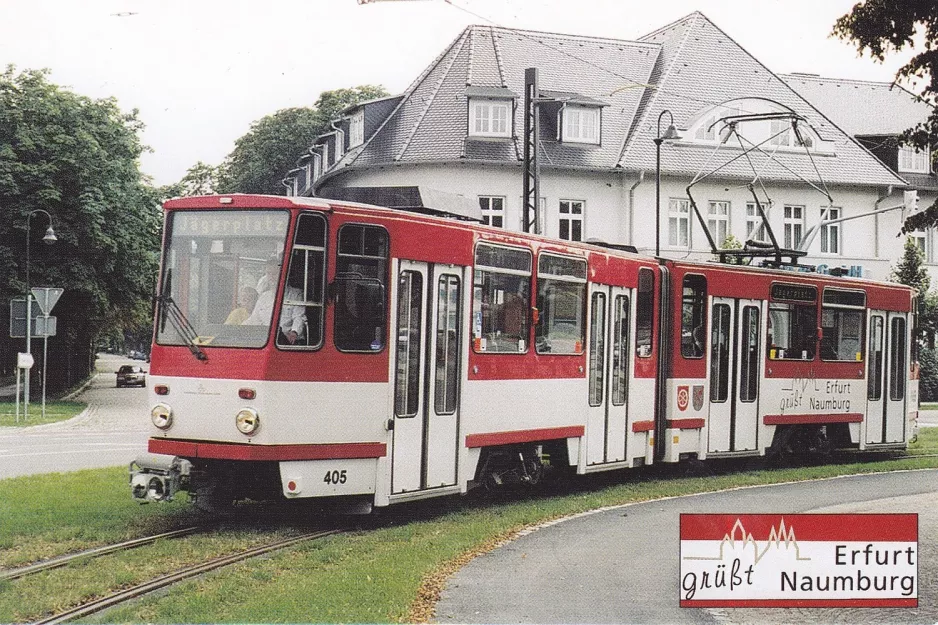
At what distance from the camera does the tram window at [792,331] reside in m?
18.9

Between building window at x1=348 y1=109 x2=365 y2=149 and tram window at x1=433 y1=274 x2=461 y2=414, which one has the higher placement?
building window at x1=348 y1=109 x2=365 y2=149

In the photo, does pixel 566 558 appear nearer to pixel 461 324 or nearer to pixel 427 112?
pixel 461 324

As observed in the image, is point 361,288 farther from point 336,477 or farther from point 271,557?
point 271,557

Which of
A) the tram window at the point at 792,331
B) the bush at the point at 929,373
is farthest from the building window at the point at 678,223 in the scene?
the tram window at the point at 792,331

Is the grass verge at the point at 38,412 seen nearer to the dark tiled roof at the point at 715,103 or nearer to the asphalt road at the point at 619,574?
the asphalt road at the point at 619,574

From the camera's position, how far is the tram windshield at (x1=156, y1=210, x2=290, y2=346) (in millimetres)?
11289

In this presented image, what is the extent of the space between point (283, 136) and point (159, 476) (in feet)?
124

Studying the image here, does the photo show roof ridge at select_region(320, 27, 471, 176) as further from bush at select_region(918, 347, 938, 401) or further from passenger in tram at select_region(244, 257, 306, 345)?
passenger in tram at select_region(244, 257, 306, 345)

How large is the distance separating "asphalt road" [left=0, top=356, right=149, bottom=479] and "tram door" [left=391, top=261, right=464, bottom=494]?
6.72 meters

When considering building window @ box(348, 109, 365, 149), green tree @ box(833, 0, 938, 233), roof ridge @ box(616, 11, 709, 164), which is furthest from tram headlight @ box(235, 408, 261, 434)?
building window @ box(348, 109, 365, 149)

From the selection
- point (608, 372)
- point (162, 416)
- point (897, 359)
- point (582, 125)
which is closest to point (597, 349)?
point (608, 372)

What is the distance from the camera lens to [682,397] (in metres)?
17.3

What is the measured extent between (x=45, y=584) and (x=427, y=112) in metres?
32.7

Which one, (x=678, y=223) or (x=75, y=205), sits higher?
(x=678, y=223)
